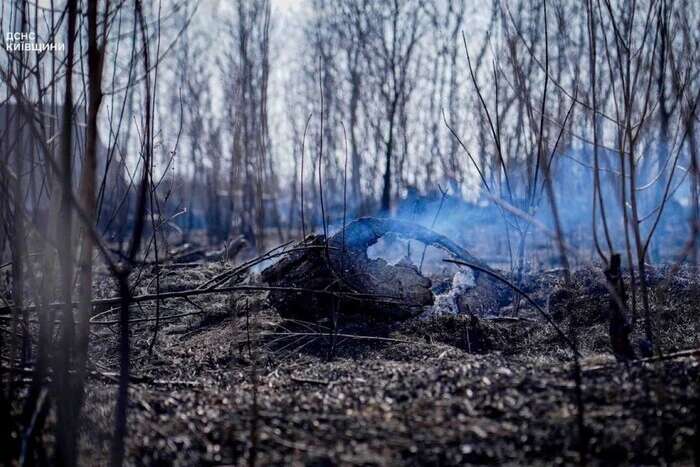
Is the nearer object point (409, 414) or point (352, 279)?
point (409, 414)

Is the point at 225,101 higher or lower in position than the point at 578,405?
higher

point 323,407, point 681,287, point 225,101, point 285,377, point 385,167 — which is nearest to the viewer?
point 323,407

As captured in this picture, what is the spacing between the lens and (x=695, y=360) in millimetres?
2555

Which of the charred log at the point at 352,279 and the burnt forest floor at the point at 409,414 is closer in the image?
the burnt forest floor at the point at 409,414

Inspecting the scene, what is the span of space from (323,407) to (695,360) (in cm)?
153

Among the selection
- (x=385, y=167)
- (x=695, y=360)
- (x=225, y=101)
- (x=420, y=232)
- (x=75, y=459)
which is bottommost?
(x=75, y=459)

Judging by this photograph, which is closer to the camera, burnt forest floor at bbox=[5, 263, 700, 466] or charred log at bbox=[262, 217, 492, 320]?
burnt forest floor at bbox=[5, 263, 700, 466]

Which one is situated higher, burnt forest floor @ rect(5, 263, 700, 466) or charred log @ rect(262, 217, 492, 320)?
charred log @ rect(262, 217, 492, 320)

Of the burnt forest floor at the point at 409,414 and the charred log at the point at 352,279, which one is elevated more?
the charred log at the point at 352,279

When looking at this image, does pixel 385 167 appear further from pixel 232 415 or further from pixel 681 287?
pixel 232 415

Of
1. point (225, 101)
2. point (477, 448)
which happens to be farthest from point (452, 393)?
point (225, 101)

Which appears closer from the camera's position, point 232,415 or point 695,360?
point 232,415

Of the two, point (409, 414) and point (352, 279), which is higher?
point (352, 279)

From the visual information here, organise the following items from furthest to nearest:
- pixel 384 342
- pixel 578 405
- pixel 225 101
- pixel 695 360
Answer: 1. pixel 225 101
2. pixel 384 342
3. pixel 695 360
4. pixel 578 405
